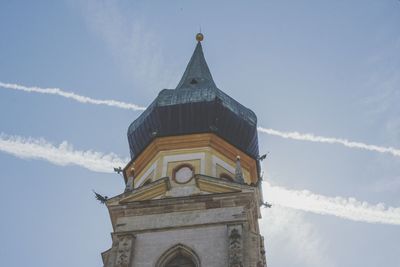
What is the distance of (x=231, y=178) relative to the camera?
25.8 metres

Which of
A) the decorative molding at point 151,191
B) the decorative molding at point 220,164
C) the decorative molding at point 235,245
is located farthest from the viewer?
the decorative molding at point 220,164

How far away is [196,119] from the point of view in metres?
26.8

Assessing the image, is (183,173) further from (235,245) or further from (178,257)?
(235,245)

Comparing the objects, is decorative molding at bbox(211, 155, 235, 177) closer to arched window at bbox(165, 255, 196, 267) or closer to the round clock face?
the round clock face

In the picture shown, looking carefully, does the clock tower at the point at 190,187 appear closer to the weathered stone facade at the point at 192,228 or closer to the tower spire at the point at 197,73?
the weathered stone facade at the point at 192,228

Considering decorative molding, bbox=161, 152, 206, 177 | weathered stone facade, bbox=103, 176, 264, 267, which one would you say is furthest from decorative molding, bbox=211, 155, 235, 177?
weathered stone facade, bbox=103, 176, 264, 267

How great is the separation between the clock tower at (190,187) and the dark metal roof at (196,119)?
34 mm

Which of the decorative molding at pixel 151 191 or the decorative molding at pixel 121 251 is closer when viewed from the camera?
the decorative molding at pixel 121 251

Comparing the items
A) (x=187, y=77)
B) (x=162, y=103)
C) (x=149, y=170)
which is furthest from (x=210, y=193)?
(x=187, y=77)

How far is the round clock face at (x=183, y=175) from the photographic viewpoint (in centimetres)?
2508

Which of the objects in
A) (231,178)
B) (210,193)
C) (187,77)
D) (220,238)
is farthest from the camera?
(187,77)

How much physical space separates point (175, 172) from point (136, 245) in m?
3.47

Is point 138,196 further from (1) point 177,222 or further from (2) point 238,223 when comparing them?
(2) point 238,223

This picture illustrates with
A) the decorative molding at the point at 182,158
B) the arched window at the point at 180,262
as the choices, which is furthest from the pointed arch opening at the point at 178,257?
the decorative molding at the point at 182,158
